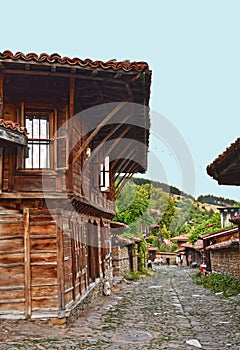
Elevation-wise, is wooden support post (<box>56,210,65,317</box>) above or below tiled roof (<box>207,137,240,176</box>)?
below

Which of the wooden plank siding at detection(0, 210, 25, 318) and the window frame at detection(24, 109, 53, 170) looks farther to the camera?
the window frame at detection(24, 109, 53, 170)

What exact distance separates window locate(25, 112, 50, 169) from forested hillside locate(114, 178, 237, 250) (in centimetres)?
1577

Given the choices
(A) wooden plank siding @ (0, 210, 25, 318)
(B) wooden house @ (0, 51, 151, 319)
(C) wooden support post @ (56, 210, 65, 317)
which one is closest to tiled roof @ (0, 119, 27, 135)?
(B) wooden house @ (0, 51, 151, 319)

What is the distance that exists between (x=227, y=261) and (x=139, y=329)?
12.5 meters

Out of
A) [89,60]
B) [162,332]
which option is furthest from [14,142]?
[162,332]

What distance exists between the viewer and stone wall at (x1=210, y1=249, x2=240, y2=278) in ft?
61.6

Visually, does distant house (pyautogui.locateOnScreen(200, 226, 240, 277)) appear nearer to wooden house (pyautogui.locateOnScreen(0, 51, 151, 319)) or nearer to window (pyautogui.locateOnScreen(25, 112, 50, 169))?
wooden house (pyautogui.locateOnScreen(0, 51, 151, 319))

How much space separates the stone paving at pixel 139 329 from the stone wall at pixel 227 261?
475 cm

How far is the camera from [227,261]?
68.9 feet

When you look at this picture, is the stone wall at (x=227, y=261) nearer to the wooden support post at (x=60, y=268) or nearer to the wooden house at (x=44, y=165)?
the wooden house at (x=44, y=165)

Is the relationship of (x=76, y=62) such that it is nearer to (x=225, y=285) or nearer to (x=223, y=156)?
(x=223, y=156)

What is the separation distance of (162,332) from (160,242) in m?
61.9

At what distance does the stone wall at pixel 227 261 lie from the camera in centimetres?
1877

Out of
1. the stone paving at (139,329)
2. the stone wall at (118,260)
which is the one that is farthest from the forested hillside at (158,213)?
the stone paving at (139,329)
